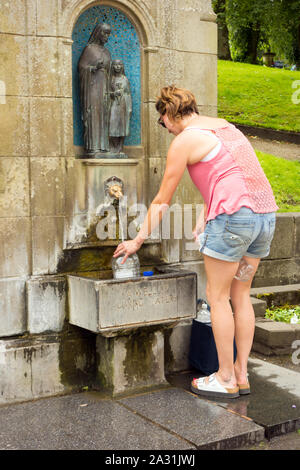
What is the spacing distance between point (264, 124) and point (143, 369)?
1185 cm

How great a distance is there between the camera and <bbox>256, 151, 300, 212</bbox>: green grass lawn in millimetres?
10680

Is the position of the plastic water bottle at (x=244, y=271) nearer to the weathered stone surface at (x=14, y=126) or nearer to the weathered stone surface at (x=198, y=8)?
the weathered stone surface at (x=14, y=126)

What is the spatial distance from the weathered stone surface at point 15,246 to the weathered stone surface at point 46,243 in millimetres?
52

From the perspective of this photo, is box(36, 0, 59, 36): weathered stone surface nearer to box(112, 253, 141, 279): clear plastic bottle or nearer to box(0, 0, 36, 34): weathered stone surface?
box(0, 0, 36, 34): weathered stone surface

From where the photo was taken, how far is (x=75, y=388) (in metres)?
5.19

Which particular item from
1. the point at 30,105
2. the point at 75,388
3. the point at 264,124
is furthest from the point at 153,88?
the point at 264,124

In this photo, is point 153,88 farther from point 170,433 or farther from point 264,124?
point 264,124

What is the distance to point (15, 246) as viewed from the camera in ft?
16.4

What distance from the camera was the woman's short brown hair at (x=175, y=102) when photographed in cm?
477

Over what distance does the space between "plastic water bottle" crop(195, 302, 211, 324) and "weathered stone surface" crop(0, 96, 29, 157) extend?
193 centimetres

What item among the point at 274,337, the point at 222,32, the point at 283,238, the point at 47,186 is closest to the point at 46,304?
the point at 47,186

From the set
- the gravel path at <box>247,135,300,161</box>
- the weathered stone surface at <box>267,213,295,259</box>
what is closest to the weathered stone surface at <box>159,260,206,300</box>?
the weathered stone surface at <box>267,213,295,259</box>

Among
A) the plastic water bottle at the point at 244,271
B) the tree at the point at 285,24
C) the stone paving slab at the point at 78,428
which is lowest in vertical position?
the stone paving slab at the point at 78,428

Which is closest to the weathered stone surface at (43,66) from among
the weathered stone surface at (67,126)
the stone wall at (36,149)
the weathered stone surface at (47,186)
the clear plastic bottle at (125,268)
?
the stone wall at (36,149)
